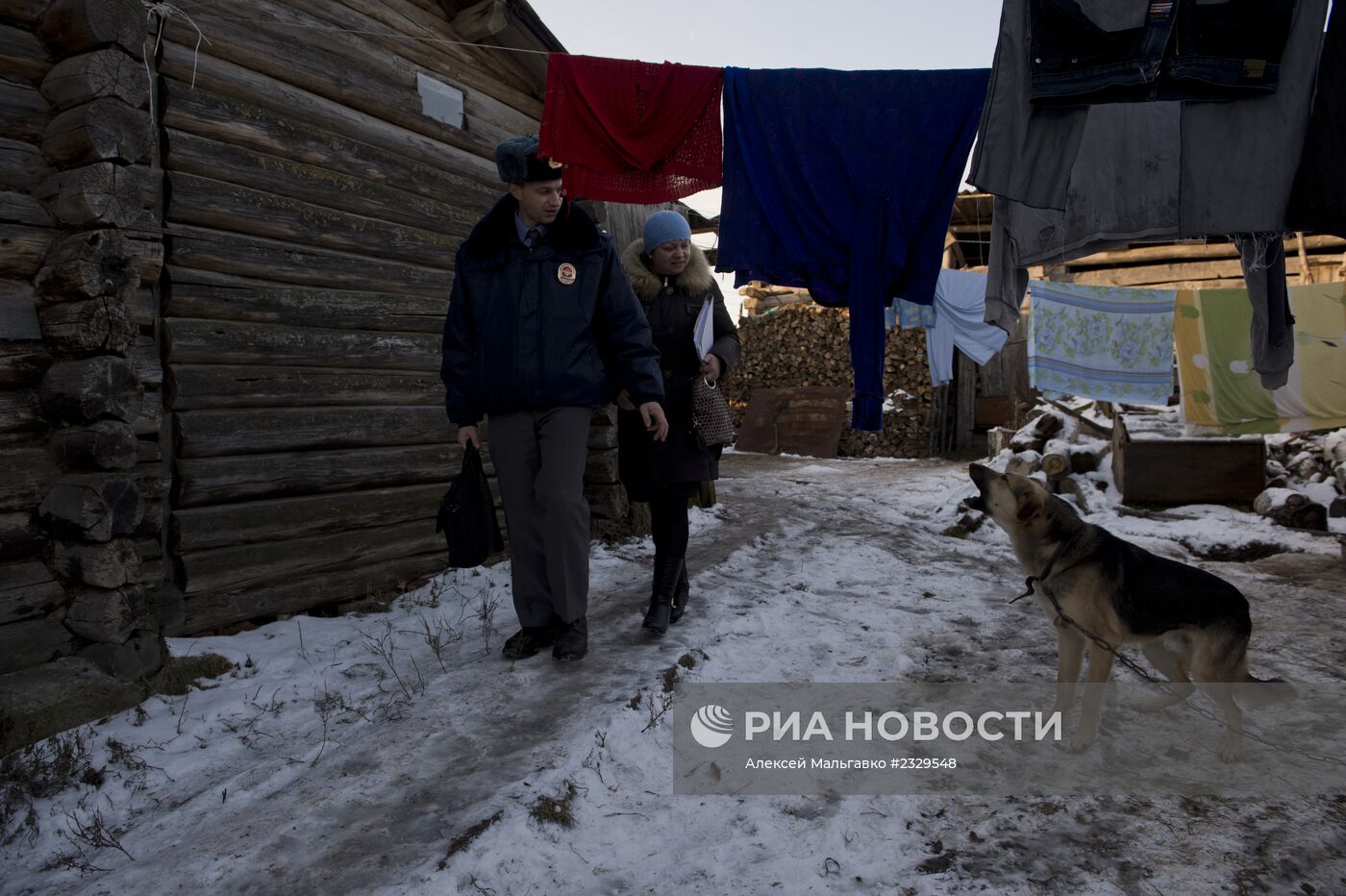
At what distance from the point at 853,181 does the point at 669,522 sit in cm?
217

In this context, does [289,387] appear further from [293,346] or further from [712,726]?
[712,726]

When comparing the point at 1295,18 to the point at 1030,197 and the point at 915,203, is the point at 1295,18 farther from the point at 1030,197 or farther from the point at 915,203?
the point at 915,203

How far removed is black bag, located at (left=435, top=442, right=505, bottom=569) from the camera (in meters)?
3.43

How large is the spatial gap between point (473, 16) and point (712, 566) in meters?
4.19

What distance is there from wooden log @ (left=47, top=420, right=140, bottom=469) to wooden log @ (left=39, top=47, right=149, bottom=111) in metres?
1.25

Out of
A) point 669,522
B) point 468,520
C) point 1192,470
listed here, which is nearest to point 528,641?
point 468,520

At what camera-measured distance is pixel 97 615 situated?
2975 mm

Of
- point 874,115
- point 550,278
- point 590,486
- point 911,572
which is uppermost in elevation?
point 874,115

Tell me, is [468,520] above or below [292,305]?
below

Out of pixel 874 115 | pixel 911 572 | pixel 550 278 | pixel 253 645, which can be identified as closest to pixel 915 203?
pixel 874 115

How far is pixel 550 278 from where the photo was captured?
11.3 ft

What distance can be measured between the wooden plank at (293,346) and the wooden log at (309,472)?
52 centimetres

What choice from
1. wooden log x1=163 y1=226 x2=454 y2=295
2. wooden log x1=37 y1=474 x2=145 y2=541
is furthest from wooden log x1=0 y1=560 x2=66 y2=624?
wooden log x1=163 y1=226 x2=454 y2=295

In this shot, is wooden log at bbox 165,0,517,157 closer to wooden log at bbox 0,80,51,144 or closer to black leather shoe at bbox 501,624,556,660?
wooden log at bbox 0,80,51,144
